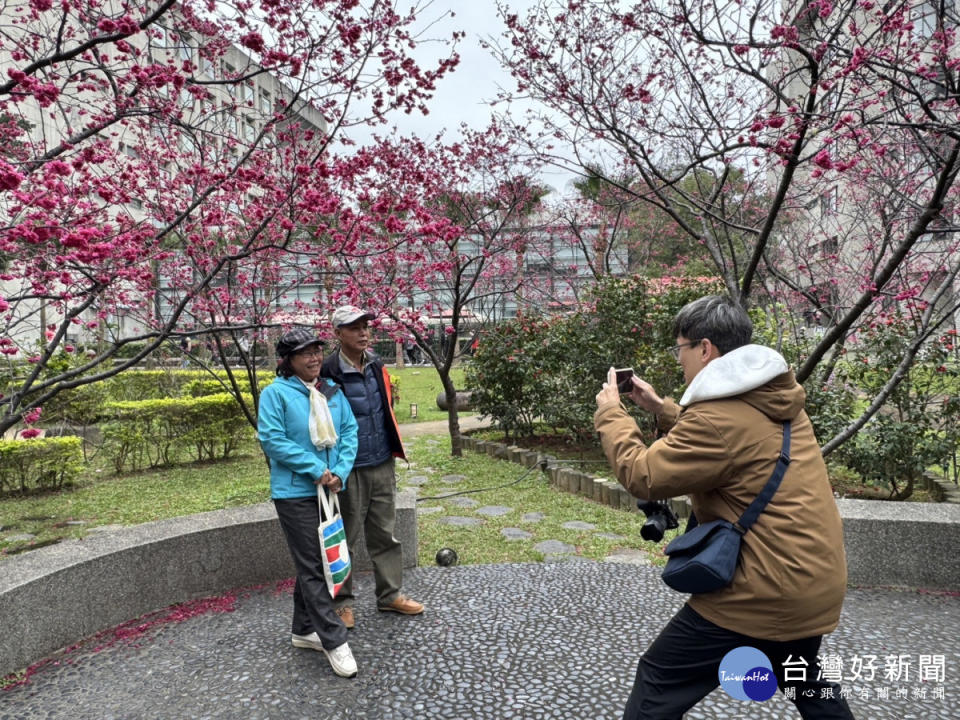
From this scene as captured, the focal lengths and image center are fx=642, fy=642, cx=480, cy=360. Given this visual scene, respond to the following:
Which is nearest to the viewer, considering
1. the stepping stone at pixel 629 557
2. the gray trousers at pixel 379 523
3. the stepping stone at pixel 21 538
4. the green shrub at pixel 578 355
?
the gray trousers at pixel 379 523

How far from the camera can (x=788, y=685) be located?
177cm

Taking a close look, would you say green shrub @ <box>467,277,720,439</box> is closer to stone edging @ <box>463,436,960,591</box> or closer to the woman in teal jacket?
stone edging @ <box>463,436,960,591</box>

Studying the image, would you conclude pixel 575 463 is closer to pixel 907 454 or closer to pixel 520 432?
pixel 520 432

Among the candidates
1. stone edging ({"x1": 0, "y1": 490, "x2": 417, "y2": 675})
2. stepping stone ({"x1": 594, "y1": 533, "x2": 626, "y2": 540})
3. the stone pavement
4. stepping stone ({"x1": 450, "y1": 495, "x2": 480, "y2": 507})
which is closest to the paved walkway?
stepping stone ({"x1": 450, "y1": 495, "x2": 480, "y2": 507})

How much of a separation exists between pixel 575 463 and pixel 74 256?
5792 millimetres

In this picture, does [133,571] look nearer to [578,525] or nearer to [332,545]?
[332,545]

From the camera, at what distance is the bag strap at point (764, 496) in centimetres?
168

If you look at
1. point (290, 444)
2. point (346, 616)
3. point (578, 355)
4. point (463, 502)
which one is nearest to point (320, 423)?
point (290, 444)

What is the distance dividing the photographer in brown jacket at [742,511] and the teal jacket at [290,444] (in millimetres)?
1731

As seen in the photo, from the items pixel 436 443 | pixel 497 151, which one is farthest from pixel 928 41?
pixel 436 443

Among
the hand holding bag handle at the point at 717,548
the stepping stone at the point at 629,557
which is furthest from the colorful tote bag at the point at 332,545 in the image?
the stepping stone at the point at 629,557

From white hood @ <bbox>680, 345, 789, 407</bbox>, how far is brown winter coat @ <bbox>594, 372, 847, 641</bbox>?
0.03 meters

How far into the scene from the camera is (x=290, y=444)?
3033 mm

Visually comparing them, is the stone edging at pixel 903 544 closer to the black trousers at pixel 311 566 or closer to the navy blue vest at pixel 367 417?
the navy blue vest at pixel 367 417
